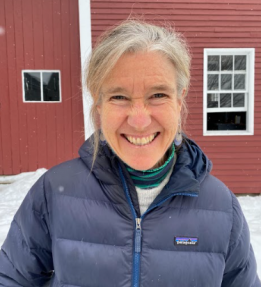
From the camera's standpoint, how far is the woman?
3.50 feet

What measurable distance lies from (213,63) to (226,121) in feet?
3.95

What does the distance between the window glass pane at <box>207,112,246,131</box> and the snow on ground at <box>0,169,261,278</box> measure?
1455 mm

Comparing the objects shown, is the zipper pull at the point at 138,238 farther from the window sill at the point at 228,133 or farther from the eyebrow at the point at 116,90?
the window sill at the point at 228,133

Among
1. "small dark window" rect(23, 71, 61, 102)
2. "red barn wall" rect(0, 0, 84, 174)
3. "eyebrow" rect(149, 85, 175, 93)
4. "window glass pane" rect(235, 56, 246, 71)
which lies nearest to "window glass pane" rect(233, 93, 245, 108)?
"window glass pane" rect(235, 56, 246, 71)

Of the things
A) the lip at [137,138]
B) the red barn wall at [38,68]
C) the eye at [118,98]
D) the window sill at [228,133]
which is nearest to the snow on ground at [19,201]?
the red barn wall at [38,68]

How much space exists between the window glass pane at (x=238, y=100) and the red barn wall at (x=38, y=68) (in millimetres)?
3177

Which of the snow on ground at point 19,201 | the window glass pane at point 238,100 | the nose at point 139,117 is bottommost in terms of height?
the snow on ground at point 19,201

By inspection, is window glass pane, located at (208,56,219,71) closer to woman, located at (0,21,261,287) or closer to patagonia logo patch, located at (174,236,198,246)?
woman, located at (0,21,261,287)

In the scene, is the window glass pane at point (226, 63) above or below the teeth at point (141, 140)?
above

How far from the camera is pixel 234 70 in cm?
620

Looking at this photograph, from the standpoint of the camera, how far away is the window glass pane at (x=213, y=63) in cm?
616

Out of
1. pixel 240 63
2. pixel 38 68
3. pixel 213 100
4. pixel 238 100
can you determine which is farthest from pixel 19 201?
pixel 240 63

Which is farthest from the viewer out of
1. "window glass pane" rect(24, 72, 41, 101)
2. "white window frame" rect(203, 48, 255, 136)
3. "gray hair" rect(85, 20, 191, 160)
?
A: "window glass pane" rect(24, 72, 41, 101)

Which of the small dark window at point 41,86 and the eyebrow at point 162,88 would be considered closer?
the eyebrow at point 162,88
